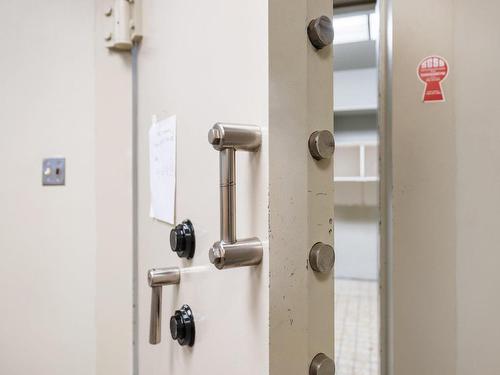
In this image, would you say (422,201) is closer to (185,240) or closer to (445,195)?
(445,195)

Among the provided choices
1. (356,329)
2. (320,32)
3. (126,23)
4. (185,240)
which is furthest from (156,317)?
(356,329)

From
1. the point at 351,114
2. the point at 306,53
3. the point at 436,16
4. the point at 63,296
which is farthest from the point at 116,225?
the point at 351,114

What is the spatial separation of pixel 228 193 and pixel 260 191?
39mm

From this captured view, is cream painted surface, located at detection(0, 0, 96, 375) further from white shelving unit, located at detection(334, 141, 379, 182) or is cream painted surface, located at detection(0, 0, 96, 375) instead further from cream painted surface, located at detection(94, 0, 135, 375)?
white shelving unit, located at detection(334, 141, 379, 182)

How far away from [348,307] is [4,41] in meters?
3.22

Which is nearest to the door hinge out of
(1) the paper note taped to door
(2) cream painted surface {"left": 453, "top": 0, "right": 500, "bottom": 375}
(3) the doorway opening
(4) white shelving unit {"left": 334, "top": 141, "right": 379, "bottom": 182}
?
(1) the paper note taped to door

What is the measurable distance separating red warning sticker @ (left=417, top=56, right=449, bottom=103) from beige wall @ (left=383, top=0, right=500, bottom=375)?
0.02 metres

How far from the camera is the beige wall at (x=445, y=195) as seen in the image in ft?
2.73

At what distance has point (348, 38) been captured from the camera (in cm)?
298

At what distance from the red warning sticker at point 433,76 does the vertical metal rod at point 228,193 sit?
739 millimetres

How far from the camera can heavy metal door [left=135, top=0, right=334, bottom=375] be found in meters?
0.37

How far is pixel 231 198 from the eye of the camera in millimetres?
387

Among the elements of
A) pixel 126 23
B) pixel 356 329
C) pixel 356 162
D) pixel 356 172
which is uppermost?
pixel 126 23

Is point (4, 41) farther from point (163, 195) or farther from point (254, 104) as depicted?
point (254, 104)
